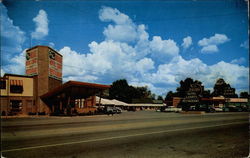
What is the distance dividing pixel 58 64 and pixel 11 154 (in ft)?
113

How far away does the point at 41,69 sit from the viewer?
35.7 meters

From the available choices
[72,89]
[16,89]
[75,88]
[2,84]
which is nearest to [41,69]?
[16,89]

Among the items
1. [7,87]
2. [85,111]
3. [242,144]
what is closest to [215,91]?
[85,111]

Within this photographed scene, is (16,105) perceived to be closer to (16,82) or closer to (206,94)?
(16,82)

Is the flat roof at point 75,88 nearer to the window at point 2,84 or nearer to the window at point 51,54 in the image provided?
the window at point 2,84

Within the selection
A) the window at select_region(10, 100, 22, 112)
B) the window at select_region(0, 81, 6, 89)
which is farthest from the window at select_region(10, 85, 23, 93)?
the window at select_region(10, 100, 22, 112)

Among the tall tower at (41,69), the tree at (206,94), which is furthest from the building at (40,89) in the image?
the tree at (206,94)

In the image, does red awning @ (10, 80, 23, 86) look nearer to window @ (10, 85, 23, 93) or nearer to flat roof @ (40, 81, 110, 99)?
window @ (10, 85, 23, 93)

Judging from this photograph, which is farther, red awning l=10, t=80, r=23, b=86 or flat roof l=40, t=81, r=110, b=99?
red awning l=10, t=80, r=23, b=86

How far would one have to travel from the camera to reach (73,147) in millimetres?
8109

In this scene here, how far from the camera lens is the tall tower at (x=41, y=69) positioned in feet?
117

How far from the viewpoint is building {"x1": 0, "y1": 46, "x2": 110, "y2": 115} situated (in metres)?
32.7

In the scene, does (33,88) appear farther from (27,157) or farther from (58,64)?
(27,157)

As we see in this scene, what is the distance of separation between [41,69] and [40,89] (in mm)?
3554
